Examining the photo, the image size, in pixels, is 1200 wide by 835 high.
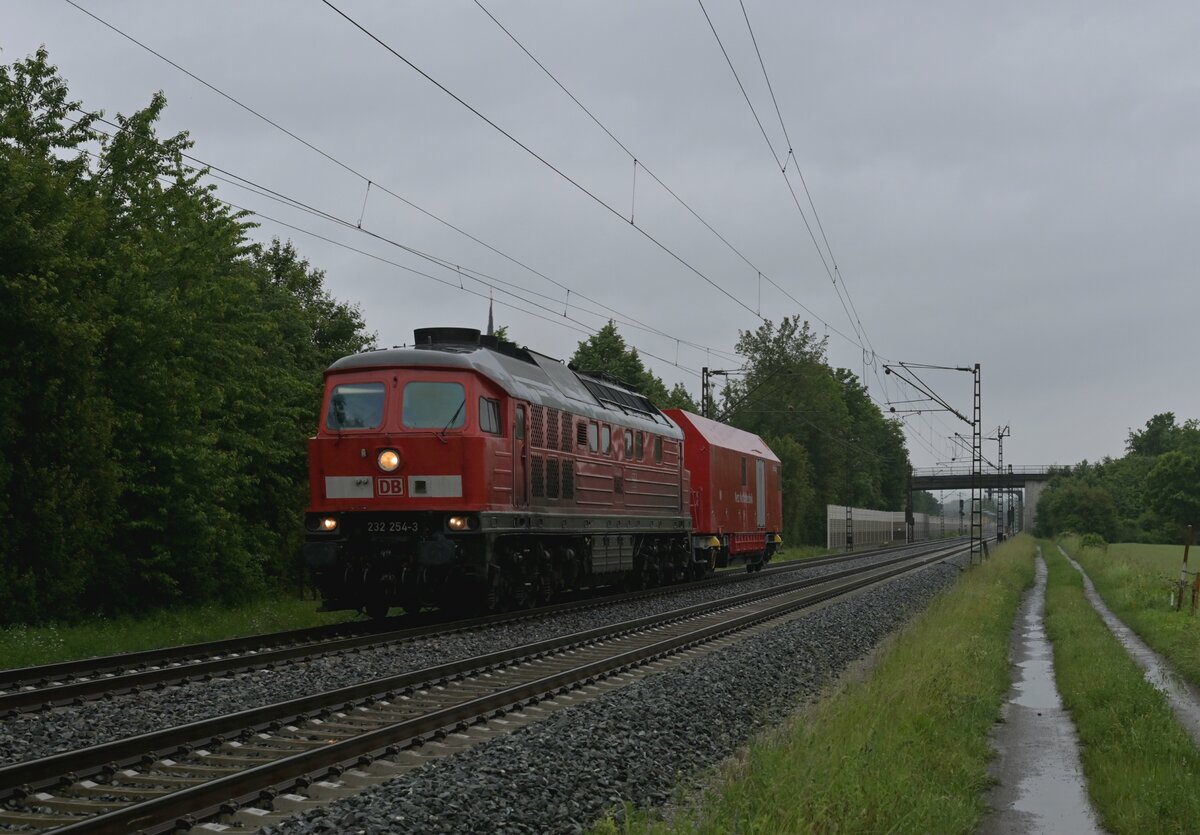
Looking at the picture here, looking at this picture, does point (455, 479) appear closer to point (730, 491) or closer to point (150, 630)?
point (150, 630)

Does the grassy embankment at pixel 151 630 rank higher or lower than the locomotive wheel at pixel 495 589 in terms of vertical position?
lower

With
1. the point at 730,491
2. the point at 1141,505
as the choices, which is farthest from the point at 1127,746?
the point at 1141,505

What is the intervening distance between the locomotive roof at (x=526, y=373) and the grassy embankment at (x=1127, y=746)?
9052 mm

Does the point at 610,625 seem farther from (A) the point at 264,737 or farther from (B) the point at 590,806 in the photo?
(B) the point at 590,806

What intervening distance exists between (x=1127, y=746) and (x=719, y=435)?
23.7m

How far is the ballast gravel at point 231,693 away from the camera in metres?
9.03

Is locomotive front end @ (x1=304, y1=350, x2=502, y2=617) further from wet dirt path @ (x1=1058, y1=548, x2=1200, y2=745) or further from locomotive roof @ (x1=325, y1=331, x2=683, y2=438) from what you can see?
wet dirt path @ (x1=1058, y1=548, x2=1200, y2=745)

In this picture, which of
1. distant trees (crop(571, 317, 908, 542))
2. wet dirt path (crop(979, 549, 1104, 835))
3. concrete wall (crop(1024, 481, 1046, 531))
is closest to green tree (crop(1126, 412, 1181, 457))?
concrete wall (crop(1024, 481, 1046, 531))

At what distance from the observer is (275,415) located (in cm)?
2314

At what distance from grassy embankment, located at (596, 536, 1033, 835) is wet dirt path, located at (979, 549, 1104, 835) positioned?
0.18 meters

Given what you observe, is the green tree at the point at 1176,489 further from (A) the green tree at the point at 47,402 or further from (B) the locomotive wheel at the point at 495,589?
(A) the green tree at the point at 47,402

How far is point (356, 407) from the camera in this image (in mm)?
17859

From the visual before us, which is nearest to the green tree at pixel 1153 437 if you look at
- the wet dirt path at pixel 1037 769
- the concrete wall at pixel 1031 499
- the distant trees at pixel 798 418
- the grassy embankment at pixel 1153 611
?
the concrete wall at pixel 1031 499

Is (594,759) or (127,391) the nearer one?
(594,759)
